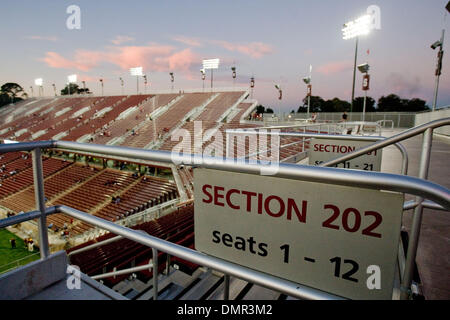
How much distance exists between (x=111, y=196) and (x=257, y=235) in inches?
798

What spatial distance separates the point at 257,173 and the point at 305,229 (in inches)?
11.8

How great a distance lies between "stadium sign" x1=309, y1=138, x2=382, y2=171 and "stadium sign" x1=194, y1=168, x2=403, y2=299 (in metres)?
2.08

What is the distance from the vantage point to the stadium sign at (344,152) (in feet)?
9.81

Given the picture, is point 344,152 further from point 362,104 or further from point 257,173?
point 362,104

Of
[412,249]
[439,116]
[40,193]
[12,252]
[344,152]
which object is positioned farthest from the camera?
[439,116]

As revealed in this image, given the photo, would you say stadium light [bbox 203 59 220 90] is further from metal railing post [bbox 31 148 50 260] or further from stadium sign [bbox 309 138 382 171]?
metal railing post [bbox 31 148 50 260]

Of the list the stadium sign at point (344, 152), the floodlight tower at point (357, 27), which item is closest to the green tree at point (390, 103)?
the floodlight tower at point (357, 27)

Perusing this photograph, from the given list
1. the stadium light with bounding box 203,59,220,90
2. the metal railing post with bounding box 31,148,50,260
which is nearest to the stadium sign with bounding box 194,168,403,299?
the metal railing post with bounding box 31,148,50,260

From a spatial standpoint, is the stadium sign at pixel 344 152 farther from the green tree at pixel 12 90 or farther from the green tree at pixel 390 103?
the green tree at pixel 12 90

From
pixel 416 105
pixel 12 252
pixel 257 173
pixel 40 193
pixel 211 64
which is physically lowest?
pixel 12 252

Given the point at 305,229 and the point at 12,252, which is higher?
the point at 305,229

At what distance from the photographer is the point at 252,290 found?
8.02 ft

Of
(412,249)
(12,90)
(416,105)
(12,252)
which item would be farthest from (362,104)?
(12,90)

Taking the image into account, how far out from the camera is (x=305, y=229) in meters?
1.03
